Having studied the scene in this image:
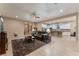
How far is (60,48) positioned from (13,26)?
4.44ft

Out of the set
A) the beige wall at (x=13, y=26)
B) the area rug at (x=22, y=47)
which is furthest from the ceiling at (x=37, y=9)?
the area rug at (x=22, y=47)

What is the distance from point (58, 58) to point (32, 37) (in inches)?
33.0

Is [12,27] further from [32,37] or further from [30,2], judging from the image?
[30,2]

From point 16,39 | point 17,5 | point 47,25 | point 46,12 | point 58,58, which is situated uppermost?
point 17,5

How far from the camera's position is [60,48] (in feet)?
8.03

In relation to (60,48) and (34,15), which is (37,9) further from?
(60,48)

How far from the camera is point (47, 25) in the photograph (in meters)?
2.60

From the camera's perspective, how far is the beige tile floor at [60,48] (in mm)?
2340

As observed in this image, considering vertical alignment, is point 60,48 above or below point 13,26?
below

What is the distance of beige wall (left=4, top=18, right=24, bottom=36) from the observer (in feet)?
7.79

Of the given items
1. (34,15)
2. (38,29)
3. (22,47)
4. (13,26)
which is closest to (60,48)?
(38,29)

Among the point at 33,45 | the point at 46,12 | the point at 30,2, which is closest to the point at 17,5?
the point at 30,2

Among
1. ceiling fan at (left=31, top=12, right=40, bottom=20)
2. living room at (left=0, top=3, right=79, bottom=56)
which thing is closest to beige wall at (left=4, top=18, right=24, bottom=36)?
living room at (left=0, top=3, right=79, bottom=56)

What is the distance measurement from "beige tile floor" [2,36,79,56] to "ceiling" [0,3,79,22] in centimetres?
64
